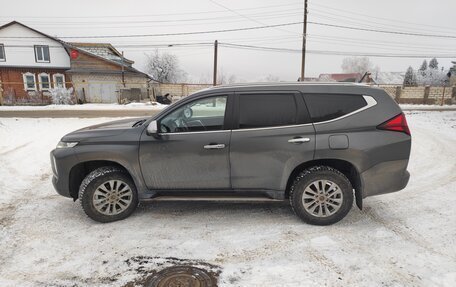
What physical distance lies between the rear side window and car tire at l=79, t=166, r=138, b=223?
2620 mm

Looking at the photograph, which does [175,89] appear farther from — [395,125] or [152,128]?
[395,125]

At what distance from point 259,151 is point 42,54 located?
36.4m

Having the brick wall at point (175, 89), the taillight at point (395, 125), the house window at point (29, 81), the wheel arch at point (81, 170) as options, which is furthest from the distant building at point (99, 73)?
the taillight at point (395, 125)

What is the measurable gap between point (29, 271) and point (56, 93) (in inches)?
1009

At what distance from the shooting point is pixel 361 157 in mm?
4082

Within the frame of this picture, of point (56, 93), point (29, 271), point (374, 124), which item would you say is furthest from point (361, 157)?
point (56, 93)

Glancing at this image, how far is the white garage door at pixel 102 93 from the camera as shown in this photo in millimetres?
29812

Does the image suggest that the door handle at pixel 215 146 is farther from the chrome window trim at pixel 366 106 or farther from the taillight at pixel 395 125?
the taillight at pixel 395 125

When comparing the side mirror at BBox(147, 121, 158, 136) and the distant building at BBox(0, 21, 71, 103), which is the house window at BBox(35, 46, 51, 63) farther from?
the side mirror at BBox(147, 121, 158, 136)

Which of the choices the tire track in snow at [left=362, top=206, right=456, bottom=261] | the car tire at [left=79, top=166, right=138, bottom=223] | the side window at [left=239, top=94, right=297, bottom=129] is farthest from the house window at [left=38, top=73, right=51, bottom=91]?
the tire track in snow at [left=362, top=206, right=456, bottom=261]

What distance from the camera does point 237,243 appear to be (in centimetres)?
383

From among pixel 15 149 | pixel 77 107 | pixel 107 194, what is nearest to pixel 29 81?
pixel 77 107

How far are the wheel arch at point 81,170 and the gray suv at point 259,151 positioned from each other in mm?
63

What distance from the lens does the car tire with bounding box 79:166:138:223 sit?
4.32 m
